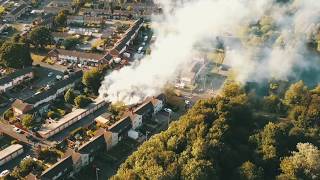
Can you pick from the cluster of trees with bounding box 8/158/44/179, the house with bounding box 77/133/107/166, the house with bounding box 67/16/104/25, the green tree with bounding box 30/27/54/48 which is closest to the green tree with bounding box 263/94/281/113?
the house with bounding box 77/133/107/166

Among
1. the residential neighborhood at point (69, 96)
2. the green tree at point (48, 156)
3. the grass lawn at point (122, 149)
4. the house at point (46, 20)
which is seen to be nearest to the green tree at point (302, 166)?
the residential neighborhood at point (69, 96)

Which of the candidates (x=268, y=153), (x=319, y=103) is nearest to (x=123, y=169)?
(x=268, y=153)

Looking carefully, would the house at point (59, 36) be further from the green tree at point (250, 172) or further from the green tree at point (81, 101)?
the green tree at point (250, 172)

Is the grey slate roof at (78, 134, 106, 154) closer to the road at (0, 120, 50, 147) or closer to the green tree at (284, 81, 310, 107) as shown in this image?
the road at (0, 120, 50, 147)

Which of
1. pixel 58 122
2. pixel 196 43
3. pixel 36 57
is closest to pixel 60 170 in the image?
pixel 58 122

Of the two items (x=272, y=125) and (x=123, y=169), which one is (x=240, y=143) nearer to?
(x=272, y=125)

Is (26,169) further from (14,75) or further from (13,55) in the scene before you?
(13,55)
